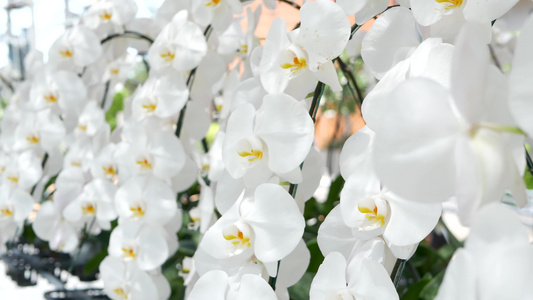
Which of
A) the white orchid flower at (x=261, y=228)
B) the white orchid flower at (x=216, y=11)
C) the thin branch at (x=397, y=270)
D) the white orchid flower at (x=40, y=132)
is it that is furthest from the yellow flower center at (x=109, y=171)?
the thin branch at (x=397, y=270)

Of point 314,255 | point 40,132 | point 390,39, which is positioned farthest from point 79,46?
point 390,39

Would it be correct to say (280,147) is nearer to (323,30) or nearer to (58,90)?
(323,30)

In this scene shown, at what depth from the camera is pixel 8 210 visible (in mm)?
794

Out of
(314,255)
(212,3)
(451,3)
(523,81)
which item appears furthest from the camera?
(314,255)

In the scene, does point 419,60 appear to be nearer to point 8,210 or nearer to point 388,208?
point 388,208

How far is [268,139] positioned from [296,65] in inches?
2.2

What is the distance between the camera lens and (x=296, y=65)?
374mm

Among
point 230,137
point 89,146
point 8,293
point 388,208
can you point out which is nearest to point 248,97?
point 230,137

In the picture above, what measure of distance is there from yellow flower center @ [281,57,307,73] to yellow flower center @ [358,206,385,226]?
0.12 meters

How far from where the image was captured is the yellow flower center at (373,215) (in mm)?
290

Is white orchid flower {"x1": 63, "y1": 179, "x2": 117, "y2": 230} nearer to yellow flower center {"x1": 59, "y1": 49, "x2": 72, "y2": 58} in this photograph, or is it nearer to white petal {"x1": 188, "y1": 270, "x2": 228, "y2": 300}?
yellow flower center {"x1": 59, "y1": 49, "x2": 72, "y2": 58}

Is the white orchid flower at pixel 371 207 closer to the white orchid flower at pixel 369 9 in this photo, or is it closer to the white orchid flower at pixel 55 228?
the white orchid flower at pixel 369 9

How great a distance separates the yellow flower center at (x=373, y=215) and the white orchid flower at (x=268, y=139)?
0.06 metres

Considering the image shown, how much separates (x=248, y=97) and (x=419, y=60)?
195 mm
